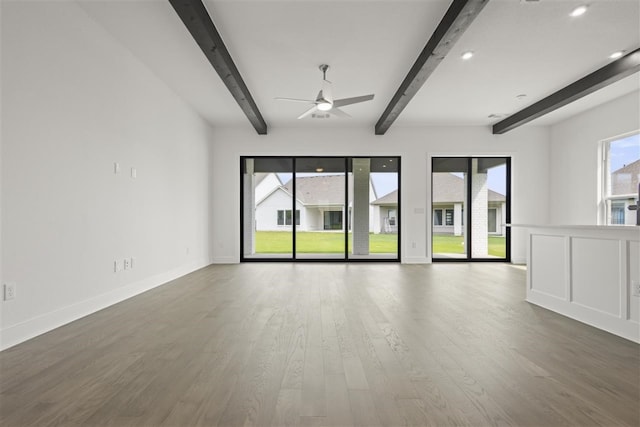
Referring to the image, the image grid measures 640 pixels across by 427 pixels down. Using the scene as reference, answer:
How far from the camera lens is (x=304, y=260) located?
7.18 meters

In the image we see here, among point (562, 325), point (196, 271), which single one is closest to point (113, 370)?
point (562, 325)

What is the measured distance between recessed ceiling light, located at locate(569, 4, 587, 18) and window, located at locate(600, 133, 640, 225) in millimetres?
3276

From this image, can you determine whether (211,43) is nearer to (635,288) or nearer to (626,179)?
(635,288)

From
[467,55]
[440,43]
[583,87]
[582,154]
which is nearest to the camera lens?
[440,43]

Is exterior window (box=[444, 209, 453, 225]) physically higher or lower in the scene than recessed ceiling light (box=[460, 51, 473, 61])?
lower

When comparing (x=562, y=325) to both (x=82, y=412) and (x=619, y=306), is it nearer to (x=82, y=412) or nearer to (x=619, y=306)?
(x=619, y=306)

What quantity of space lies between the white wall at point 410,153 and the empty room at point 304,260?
4 cm

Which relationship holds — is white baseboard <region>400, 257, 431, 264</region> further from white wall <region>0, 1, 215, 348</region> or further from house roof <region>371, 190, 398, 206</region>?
white wall <region>0, 1, 215, 348</region>

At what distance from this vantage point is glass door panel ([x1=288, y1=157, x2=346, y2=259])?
7277mm

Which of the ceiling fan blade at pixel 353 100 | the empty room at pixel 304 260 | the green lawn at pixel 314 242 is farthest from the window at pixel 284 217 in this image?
the ceiling fan blade at pixel 353 100

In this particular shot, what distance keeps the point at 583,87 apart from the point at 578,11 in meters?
1.95

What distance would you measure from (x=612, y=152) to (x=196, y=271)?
731cm

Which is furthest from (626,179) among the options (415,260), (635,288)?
(635,288)

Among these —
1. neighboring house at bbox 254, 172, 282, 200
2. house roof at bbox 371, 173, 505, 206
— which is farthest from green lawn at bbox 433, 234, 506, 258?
neighboring house at bbox 254, 172, 282, 200
